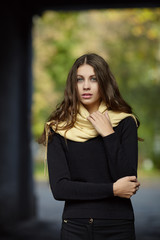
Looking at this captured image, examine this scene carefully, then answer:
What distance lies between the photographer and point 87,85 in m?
2.34

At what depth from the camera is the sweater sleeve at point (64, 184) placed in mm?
2242

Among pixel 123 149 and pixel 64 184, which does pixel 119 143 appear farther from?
pixel 64 184

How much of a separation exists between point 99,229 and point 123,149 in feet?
1.33

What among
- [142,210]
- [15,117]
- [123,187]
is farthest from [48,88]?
[123,187]

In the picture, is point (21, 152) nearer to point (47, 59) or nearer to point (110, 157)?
point (110, 157)

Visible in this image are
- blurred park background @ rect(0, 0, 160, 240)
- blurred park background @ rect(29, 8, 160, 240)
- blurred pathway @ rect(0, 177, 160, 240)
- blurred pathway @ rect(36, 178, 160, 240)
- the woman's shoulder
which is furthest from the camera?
blurred park background @ rect(29, 8, 160, 240)

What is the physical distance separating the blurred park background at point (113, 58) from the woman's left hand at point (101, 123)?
1644 cm

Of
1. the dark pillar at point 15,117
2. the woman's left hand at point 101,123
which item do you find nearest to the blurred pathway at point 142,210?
the dark pillar at point 15,117

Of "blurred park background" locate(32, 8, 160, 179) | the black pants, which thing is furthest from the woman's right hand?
"blurred park background" locate(32, 8, 160, 179)

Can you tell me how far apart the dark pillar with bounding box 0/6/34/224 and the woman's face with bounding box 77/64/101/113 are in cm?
469

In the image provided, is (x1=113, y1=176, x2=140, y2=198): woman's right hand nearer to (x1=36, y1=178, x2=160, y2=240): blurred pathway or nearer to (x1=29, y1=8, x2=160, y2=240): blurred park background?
(x1=36, y1=178, x2=160, y2=240): blurred pathway

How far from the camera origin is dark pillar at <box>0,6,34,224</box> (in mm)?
7066

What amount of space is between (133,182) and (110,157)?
17cm

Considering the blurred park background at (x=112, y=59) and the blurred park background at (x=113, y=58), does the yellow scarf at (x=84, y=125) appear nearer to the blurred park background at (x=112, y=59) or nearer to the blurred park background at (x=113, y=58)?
the blurred park background at (x=112, y=59)
